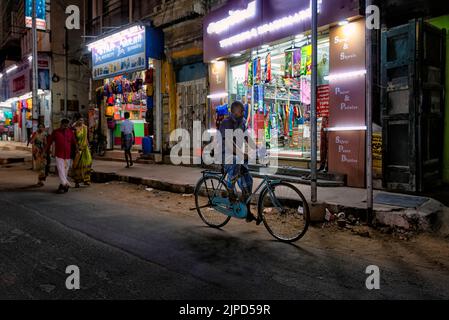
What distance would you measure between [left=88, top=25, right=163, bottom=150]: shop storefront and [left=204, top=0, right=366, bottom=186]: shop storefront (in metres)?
3.43

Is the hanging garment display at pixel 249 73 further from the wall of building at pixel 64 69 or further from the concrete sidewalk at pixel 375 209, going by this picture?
the wall of building at pixel 64 69

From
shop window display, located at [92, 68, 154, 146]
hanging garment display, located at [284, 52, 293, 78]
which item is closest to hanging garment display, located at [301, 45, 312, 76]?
hanging garment display, located at [284, 52, 293, 78]

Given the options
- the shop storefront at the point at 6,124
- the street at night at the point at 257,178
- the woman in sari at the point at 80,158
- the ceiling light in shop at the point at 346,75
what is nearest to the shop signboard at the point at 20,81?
the shop storefront at the point at 6,124

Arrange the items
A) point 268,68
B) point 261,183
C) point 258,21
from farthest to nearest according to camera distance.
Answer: point 268,68, point 258,21, point 261,183

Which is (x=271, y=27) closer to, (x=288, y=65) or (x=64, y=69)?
(x=288, y=65)

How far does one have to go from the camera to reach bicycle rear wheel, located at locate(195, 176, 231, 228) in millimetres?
6613

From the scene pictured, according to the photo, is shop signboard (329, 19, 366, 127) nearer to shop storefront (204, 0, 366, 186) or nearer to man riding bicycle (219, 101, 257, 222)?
shop storefront (204, 0, 366, 186)

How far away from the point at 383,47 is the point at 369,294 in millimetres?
6413

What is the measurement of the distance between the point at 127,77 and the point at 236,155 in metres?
15.2

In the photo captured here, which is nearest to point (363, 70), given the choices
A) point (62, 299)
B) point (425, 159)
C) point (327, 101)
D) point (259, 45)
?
point (327, 101)

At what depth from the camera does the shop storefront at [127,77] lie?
16.1 m

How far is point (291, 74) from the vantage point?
1090cm

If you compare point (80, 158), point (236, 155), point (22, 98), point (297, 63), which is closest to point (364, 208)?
point (236, 155)

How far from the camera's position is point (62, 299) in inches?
145
